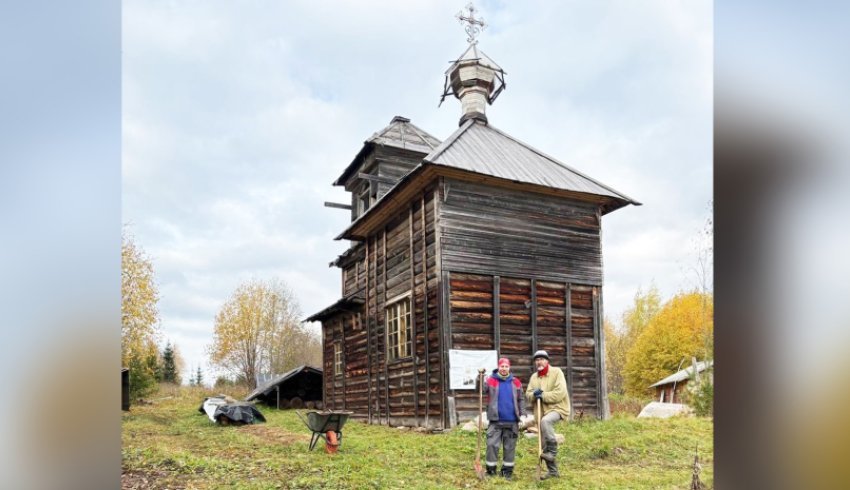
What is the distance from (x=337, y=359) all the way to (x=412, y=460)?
13.2 meters

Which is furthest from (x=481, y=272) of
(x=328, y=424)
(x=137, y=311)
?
(x=137, y=311)

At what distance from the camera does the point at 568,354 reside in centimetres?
1641

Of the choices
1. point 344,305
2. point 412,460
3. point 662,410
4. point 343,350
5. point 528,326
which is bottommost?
point 662,410

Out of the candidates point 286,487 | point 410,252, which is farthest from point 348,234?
point 286,487

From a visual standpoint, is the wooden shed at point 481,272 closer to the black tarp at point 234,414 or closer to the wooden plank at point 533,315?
the wooden plank at point 533,315

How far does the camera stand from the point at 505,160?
17.5m

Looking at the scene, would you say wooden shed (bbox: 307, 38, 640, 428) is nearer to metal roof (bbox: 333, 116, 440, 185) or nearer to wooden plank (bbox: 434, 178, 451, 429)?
wooden plank (bbox: 434, 178, 451, 429)

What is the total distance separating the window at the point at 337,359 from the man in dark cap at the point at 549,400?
1420cm

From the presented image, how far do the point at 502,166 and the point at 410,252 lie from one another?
3.30 meters

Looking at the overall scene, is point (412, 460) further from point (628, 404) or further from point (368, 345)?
point (628, 404)

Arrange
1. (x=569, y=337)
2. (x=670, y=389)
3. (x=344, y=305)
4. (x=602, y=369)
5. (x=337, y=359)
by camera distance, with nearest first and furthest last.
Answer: (x=569, y=337) < (x=602, y=369) < (x=344, y=305) < (x=337, y=359) < (x=670, y=389)

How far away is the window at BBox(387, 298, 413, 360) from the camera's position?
1739cm

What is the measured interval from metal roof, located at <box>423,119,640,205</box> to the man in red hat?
6.70 m
